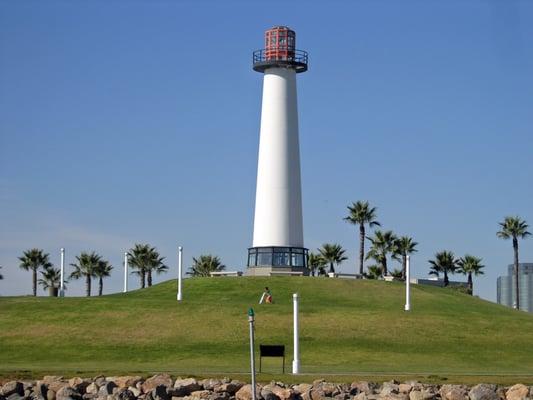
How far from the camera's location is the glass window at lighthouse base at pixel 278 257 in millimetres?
91438

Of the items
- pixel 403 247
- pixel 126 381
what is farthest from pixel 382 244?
pixel 126 381

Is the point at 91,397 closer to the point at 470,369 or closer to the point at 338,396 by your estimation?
the point at 338,396

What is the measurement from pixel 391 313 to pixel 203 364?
Answer: 59.3 feet

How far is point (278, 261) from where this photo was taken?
301 ft

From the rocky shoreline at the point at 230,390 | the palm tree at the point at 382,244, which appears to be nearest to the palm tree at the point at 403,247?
the palm tree at the point at 382,244

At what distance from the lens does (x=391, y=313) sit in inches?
2854

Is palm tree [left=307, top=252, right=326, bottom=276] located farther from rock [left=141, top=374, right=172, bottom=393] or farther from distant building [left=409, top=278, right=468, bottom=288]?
rock [left=141, top=374, right=172, bottom=393]

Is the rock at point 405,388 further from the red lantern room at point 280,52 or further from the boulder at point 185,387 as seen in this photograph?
the red lantern room at point 280,52

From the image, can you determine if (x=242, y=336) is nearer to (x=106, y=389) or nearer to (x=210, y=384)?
(x=210, y=384)

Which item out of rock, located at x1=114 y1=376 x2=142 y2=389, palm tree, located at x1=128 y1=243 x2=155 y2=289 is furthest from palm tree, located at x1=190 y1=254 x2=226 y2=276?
rock, located at x1=114 y1=376 x2=142 y2=389

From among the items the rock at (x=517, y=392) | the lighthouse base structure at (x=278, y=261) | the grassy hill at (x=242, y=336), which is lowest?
the rock at (x=517, y=392)

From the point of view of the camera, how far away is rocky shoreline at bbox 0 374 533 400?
40.8 meters

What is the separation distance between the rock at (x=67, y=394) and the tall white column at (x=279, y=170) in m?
49.8

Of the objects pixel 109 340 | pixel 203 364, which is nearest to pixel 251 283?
pixel 109 340
